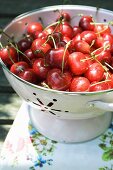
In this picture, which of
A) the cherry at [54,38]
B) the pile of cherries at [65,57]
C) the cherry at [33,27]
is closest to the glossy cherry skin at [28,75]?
the pile of cherries at [65,57]

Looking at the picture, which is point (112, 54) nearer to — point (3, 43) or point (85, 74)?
point (85, 74)

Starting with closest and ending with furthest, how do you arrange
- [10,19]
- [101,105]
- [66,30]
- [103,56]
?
[101,105], [103,56], [66,30], [10,19]

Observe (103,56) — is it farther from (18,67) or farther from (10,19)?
(10,19)

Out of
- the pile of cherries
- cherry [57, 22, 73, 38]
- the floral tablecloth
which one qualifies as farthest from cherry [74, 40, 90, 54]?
the floral tablecloth

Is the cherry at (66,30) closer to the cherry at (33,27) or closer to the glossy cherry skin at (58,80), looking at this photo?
the cherry at (33,27)

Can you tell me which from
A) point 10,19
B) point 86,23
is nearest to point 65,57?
point 86,23

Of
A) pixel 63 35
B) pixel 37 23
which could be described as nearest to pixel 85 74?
pixel 63 35
